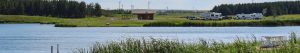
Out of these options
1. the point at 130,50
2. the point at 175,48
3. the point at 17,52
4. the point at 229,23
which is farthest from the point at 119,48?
the point at 229,23

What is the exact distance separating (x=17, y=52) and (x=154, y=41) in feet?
86.6

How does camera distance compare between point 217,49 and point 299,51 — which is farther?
point 217,49

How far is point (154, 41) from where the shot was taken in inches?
1145

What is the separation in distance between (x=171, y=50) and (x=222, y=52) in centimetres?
178

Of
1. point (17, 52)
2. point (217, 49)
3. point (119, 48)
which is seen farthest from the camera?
point (17, 52)

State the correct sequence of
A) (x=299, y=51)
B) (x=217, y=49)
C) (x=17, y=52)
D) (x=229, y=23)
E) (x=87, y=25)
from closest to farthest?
(x=299, y=51) < (x=217, y=49) < (x=17, y=52) < (x=229, y=23) < (x=87, y=25)

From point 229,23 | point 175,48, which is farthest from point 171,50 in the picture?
point 229,23

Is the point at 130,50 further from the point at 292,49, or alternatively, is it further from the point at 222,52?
the point at 292,49

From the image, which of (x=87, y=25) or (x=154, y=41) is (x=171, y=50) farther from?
(x=87, y=25)

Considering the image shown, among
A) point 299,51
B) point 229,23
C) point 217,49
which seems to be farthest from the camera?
point 229,23

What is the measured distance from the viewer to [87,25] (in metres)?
148

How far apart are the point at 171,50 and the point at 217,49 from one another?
167 centimetres

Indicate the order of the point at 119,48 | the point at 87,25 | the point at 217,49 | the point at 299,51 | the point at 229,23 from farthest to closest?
the point at 87,25, the point at 229,23, the point at 119,48, the point at 217,49, the point at 299,51

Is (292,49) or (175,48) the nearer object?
(292,49)
